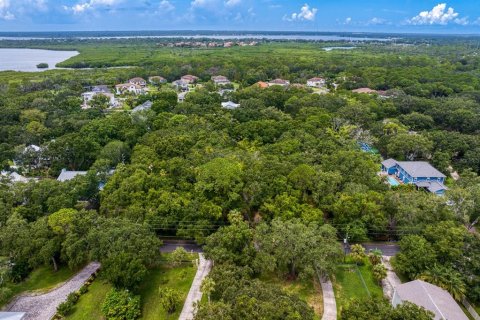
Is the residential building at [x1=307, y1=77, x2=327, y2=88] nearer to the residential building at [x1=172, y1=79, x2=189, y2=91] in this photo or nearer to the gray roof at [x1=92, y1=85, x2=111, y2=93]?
the residential building at [x1=172, y1=79, x2=189, y2=91]

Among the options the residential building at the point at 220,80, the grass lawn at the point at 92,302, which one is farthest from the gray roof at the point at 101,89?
the grass lawn at the point at 92,302

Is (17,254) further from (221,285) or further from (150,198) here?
(221,285)

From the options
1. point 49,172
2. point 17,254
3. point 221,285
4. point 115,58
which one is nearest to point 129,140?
point 49,172

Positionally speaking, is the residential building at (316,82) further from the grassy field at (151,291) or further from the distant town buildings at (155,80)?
the grassy field at (151,291)

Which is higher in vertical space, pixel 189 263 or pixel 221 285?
pixel 221 285

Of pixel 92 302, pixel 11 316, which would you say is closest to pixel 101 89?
pixel 92 302
